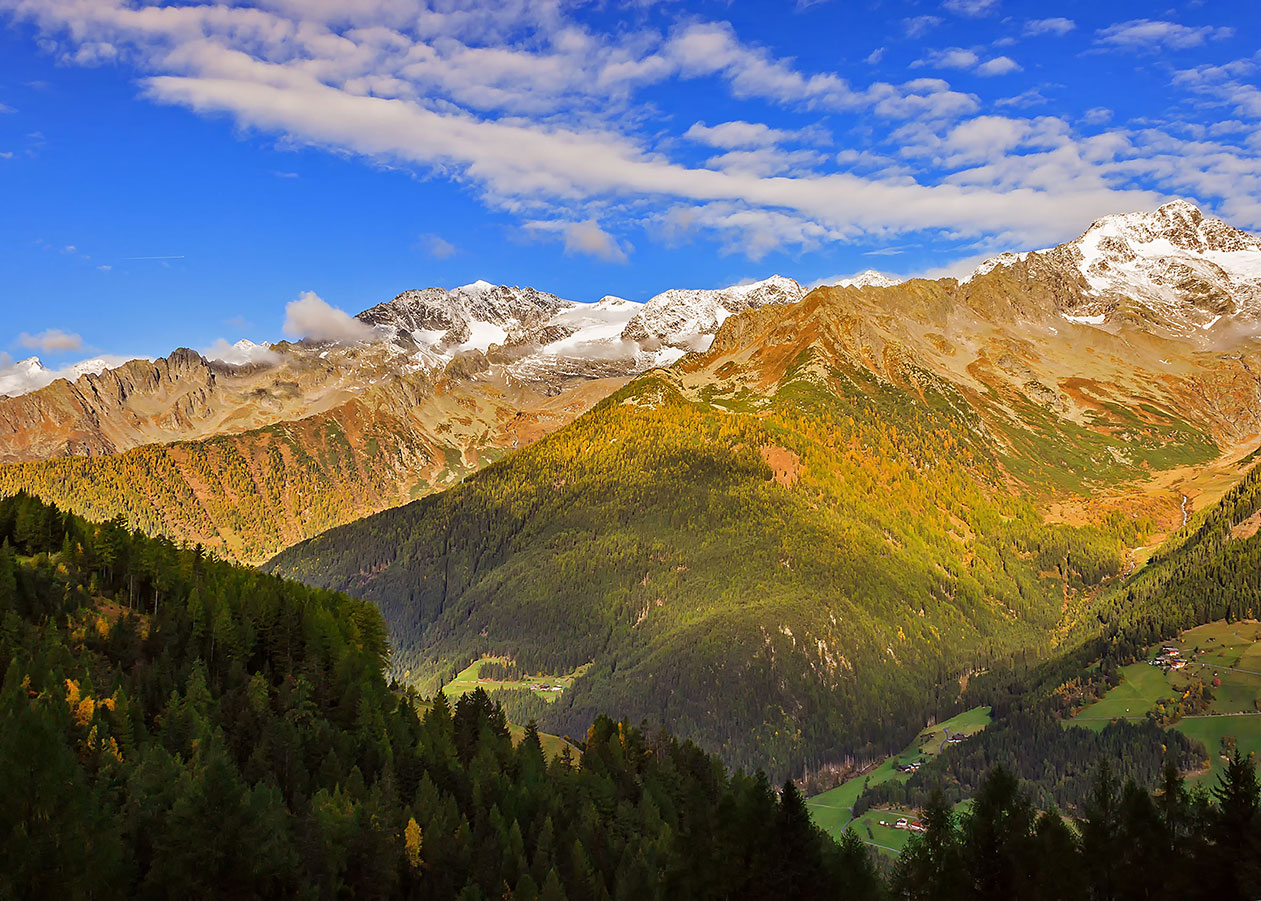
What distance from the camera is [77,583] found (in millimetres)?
127500

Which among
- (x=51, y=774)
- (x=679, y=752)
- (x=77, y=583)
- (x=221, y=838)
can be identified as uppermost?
(x=77, y=583)

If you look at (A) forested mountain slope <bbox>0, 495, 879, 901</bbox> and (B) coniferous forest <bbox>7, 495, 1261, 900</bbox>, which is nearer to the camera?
(B) coniferous forest <bbox>7, 495, 1261, 900</bbox>

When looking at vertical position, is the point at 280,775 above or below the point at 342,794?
above

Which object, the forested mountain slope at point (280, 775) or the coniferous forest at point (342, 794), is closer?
the coniferous forest at point (342, 794)

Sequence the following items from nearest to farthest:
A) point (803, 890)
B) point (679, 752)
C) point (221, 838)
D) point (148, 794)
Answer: point (803, 890)
point (221, 838)
point (148, 794)
point (679, 752)

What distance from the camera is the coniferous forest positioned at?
67750 mm

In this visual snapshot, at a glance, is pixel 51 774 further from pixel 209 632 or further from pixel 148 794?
pixel 209 632

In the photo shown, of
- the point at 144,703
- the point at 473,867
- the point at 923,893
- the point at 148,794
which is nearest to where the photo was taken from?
the point at 923,893

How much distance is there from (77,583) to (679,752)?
3352 inches

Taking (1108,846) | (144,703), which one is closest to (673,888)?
(1108,846)

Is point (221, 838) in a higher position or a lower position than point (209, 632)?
lower

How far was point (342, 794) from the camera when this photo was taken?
335 ft

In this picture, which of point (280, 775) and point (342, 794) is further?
point (280, 775)

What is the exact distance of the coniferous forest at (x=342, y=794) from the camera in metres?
67.8
